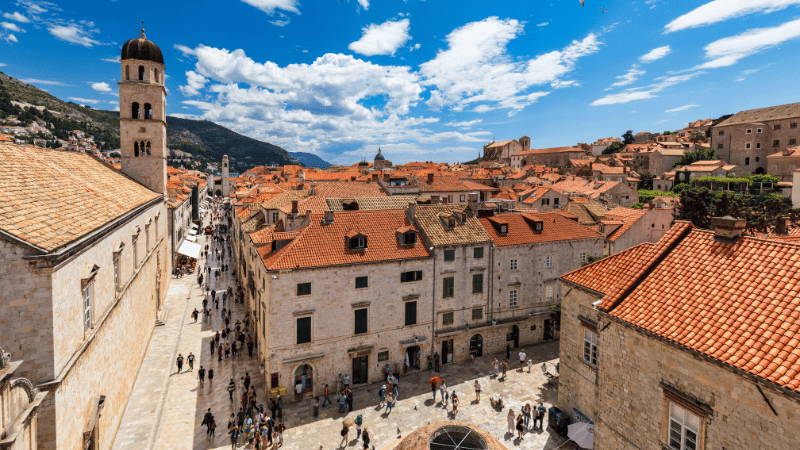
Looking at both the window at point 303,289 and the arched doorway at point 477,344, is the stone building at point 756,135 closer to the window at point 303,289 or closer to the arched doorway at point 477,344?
the arched doorway at point 477,344

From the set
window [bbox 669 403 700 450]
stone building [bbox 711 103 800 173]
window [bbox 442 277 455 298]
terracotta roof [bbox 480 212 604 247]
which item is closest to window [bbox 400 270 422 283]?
window [bbox 442 277 455 298]

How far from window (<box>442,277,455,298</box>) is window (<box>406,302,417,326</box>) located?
230 centimetres

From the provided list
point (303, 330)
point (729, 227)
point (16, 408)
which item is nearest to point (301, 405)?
point (303, 330)

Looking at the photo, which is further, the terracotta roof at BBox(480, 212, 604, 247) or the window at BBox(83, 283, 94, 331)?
the terracotta roof at BBox(480, 212, 604, 247)

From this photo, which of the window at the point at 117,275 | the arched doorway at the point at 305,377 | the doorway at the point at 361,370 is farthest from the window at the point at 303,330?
the window at the point at 117,275

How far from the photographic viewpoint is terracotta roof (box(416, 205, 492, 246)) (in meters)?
24.7

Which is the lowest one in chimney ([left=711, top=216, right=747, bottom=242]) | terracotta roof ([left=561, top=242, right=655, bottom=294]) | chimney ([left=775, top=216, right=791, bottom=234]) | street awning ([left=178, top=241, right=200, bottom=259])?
street awning ([left=178, top=241, right=200, bottom=259])

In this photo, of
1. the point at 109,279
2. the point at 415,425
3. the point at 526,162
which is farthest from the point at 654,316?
the point at 526,162

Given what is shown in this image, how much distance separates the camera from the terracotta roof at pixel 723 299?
8328 millimetres

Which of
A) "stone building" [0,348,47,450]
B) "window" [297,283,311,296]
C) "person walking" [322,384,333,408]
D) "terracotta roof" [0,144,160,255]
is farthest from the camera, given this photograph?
"person walking" [322,384,333,408]

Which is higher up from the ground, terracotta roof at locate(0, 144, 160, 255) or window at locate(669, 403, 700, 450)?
terracotta roof at locate(0, 144, 160, 255)

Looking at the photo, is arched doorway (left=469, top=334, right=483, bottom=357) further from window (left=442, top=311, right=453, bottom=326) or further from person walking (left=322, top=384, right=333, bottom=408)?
person walking (left=322, top=384, right=333, bottom=408)

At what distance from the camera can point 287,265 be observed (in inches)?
780

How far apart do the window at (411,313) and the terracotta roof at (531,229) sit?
7.68 m
